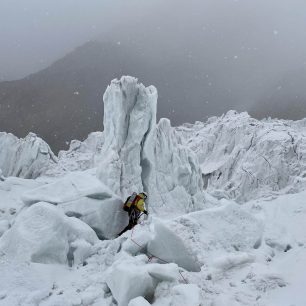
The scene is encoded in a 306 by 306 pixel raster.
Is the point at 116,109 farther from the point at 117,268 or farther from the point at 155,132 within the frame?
the point at 117,268

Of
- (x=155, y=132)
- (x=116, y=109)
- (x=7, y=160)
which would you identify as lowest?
(x=7, y=160)

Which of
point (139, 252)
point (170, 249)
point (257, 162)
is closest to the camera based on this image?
point (170, 249)

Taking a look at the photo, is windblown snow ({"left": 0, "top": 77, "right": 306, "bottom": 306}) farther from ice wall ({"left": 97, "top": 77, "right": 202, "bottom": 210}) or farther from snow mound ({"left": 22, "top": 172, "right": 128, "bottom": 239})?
ice wall ({"left": 97, "top": 77, "right": 202, "bottom": 210})

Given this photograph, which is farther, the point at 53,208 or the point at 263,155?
the point at 263,155

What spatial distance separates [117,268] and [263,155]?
41.1 m

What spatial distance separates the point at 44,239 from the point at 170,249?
299 centimetres

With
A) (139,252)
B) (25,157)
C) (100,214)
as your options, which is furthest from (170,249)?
(25,157)

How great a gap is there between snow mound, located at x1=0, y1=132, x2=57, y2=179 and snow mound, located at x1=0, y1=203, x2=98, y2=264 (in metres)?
34.7

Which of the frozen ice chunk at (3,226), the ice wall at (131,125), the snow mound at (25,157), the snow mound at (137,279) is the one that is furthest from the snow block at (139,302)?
the snow mound at (25,157)

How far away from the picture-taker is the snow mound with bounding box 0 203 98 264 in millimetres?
8844

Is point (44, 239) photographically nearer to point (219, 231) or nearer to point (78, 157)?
point (219, 231)

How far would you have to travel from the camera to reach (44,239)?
29.5 feet

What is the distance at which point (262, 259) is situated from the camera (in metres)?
8.37

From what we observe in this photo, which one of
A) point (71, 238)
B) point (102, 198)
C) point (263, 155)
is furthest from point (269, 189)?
point (71, 238)
